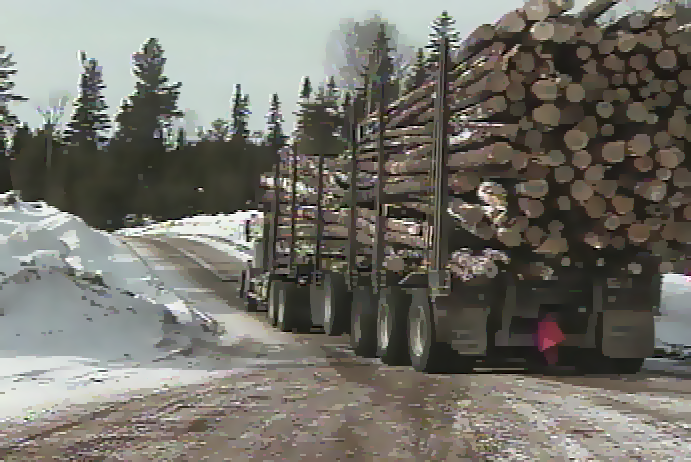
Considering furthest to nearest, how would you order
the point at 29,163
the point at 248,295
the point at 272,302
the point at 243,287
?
the point at 29,163, the point at 243,287, the point at 248,295, the point at 272,302

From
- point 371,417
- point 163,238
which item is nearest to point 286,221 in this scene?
point 371,417

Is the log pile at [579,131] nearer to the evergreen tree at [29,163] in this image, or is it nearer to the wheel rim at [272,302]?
the wheel rim at [272,302]

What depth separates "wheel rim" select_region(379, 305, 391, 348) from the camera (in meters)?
10.5

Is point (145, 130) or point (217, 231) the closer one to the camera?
point (217, 231)

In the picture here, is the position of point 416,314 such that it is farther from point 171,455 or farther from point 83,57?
point 83,57

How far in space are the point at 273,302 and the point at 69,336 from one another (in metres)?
5.74

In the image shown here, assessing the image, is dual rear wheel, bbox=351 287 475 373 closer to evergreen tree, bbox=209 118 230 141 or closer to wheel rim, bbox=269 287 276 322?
wheel rim, bbox=269 287 276 322

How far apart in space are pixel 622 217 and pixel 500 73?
203cm

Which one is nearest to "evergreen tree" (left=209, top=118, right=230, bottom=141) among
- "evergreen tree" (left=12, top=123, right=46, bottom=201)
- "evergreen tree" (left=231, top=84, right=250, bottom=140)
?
"evergreen tree" (left=231, top=84, right=250, bottom=140)

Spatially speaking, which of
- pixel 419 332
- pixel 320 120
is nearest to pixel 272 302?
pixel 419 332

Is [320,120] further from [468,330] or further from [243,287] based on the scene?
[468,330]

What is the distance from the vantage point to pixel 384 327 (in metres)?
10.7

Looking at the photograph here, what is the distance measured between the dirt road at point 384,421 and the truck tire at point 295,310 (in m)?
5.37

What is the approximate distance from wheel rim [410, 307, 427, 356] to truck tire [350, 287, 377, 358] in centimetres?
150
